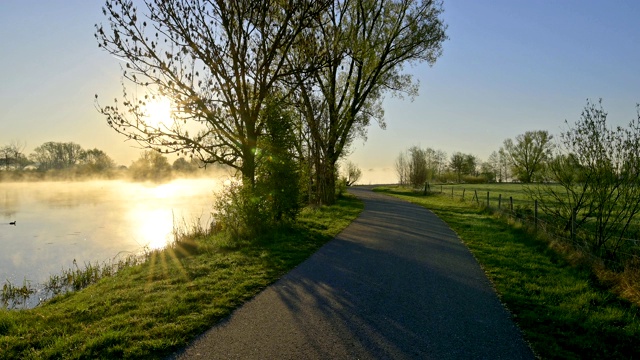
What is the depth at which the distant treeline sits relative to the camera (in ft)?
203

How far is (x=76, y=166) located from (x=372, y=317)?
79565mm

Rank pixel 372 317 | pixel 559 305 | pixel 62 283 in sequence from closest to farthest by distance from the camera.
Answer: pixel 372 317, pixel 559 305, pixel 62 283

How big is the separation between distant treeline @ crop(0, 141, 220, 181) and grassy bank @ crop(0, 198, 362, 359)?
55.0 m

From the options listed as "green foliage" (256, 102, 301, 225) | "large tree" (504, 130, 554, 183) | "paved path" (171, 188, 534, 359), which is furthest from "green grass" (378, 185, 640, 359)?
"large tree" (504, 130, 554, 183)

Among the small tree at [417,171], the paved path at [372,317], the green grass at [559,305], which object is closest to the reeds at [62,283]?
the paved path at [372,317]

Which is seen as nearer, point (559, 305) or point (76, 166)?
point (559, 305)

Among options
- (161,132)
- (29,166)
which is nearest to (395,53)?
(161,132)

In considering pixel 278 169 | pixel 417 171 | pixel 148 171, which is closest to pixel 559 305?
pixel 278 169

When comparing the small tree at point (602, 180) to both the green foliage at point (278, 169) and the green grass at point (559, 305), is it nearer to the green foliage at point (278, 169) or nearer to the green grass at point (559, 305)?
the green grass at point (559, 305)

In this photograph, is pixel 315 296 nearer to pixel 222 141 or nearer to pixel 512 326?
pixel 512 326

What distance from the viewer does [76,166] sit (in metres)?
70.2

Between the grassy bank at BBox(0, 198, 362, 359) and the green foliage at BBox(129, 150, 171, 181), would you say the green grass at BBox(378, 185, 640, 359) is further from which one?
the green foliage at BBox(129, 150, 171, 181)

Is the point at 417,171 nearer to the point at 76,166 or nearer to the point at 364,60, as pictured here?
the point at 364,60

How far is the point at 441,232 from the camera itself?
13.4 meters
